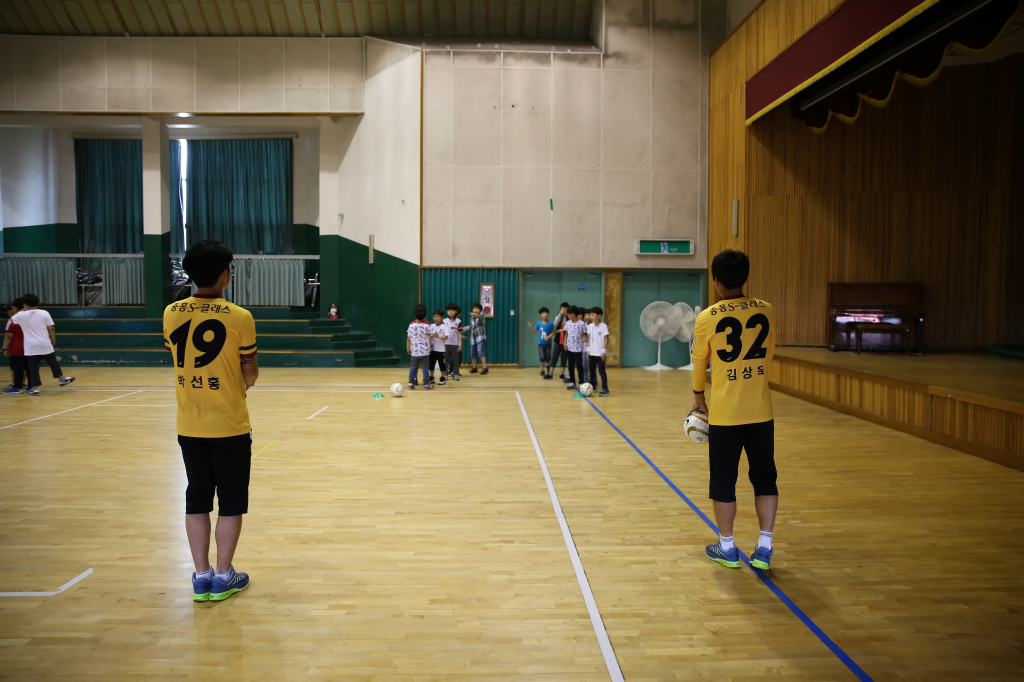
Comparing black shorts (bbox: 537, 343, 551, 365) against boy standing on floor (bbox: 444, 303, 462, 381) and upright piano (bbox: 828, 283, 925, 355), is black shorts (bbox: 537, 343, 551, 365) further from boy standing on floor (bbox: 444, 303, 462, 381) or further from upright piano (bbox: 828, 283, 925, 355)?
upright piano (bbox: 828, 283, 925, 355)

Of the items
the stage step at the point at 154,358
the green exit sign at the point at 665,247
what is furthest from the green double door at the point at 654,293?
the stage step at the point at 154,358

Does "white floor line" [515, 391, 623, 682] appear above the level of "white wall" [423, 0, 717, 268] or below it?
below

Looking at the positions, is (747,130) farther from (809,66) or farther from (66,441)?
(66,441)

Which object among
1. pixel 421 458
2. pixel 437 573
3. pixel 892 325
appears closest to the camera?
pixel 437 573

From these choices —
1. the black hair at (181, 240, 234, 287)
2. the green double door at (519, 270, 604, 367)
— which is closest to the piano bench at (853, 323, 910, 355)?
the green double door at (519, 270, 604, 367)

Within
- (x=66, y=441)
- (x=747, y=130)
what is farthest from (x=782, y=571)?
(x=747, y=130)

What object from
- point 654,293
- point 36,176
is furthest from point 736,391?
point 36,176

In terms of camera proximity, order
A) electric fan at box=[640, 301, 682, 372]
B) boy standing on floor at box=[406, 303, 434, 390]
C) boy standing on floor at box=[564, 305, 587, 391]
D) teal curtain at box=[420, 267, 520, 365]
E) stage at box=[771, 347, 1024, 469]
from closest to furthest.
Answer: stage at box=[771, 347, 1024, 469] → boy standing on floor at box=[406, 303, 434, 390] → boy standing on floor at box=[564, 305, 587, 391] → electric fan at box=[640, 301, 682, 372] → teal curtain at box=[420, 267, 520, 365]

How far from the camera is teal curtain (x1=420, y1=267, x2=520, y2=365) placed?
1437 cm

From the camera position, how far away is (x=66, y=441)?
6.61m

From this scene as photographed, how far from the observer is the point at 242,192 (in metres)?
18.1

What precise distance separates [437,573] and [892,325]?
10239 mm

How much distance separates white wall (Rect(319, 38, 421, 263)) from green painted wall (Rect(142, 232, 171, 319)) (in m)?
4.07

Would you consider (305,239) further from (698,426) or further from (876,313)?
(698,426)
